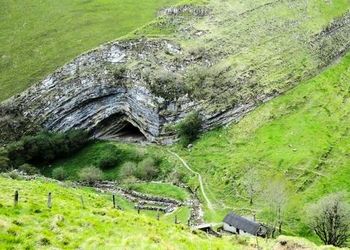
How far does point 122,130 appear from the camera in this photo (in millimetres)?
114812

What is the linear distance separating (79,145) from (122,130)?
35.3 ft

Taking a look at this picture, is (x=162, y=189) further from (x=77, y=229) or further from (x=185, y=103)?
(x=77, y=229)

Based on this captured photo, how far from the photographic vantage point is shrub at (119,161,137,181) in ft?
309

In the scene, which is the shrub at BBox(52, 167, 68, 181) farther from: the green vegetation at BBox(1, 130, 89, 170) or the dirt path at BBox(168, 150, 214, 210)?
the dirt path at BBox(168, 150, 214, 210)

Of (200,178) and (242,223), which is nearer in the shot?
(242,223)

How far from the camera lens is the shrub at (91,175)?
9394 centimetres

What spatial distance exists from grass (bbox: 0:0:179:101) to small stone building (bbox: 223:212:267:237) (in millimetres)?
56398

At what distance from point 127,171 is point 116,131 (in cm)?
1999

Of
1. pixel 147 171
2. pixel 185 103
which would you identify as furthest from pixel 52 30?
pixel 147 171

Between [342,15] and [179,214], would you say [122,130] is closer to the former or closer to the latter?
[179,214]

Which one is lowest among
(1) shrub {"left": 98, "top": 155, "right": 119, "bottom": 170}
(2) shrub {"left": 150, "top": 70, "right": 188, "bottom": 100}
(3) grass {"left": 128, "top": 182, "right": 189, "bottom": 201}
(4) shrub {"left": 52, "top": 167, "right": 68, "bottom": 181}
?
(4) shrub {"left": 52, "top": 167, "right": 68, "bottom": 181}

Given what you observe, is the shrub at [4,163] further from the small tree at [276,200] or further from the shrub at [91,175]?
the small tree at [276,200]

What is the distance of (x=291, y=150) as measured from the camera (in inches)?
3506

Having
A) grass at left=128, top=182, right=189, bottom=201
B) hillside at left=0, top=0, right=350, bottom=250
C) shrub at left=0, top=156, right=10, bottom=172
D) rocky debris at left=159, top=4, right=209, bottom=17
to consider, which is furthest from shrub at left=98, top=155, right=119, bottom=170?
rocky debris at left=159, top=4, right=209, bottom=17
